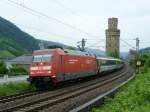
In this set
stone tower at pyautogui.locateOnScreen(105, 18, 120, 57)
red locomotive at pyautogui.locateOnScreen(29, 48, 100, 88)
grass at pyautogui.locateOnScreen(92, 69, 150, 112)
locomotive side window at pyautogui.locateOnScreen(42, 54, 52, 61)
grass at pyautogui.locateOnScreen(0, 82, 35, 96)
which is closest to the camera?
grass at pyautogui.locateOnScreen(92, 69, 150, 112)

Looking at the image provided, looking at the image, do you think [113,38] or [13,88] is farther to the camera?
[113,38]

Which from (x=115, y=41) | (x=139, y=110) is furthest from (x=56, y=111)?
(x=115, y=41)

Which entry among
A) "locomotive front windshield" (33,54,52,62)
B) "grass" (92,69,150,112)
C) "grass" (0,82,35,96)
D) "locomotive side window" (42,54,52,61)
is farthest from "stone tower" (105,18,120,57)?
"grass" (92,69,150,112)

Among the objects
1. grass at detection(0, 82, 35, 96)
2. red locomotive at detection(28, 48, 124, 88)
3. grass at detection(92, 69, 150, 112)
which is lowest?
grass at detection(0, 82, 35, 96)

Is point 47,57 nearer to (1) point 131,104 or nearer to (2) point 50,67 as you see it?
(2) point 50,67

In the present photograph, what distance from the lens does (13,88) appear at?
31.2 metres

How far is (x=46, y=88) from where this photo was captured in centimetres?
3291

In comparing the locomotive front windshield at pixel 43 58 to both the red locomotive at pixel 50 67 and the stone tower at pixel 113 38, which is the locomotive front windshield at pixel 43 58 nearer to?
the red locomotive at pixel 50 67

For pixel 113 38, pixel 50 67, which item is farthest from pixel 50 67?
pixel 113 38

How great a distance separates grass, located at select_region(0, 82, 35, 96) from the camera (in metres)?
29.1

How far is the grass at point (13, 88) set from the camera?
95.5ft

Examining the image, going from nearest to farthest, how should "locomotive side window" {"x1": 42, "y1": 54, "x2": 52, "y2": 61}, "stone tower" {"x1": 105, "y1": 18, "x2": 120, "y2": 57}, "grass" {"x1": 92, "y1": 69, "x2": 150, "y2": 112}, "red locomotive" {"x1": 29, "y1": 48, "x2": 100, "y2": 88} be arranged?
"grass" {"x1": 92, "y1": 69, "x2": 150, "y2": 112} → "red locomotive" {"x1": 29, "y1": 48, "x2": 100, "y2": 88} → "locomotive side window" {"x1": 42, "y1": 54, "x2": 52, "y2": 61} → "stone tower" {"x1": 105, "y1": 18, "x2": 120, "y2": 57}

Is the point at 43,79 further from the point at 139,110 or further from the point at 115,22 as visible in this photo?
the point at 115,22

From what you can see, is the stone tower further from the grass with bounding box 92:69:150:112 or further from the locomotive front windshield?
the grass with bounding box 92:69:150:112
